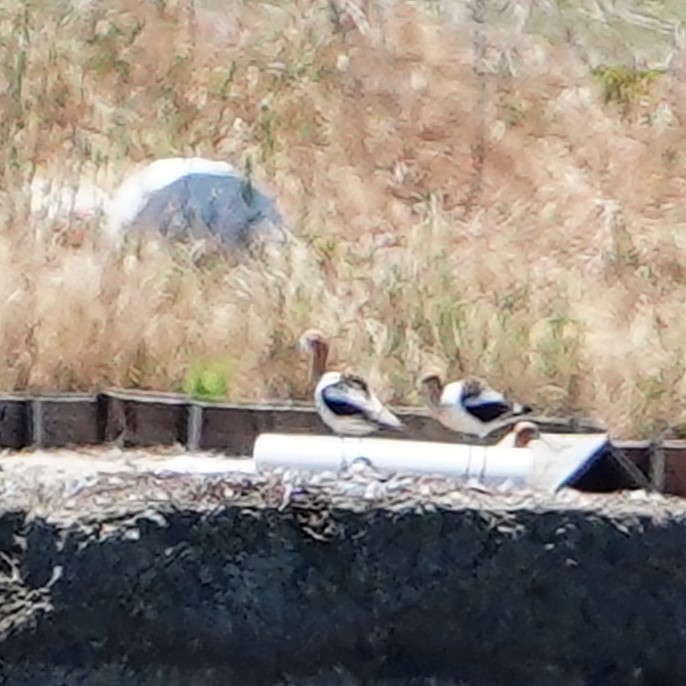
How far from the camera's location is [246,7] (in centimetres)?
1243

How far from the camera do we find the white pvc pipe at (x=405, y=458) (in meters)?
2.73

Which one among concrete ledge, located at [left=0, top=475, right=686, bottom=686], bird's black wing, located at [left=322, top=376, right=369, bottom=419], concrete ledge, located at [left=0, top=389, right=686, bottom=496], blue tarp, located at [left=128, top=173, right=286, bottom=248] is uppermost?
blue tarp, located at [left=128, top=173, right=286, bottom=248]

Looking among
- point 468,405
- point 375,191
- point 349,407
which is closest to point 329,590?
point 349,407

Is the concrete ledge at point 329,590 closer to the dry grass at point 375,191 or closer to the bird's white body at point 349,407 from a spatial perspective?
the bird's white body at point 349,407

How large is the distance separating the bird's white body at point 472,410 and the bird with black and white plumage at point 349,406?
17 cm

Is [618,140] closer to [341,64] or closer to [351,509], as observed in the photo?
[341,64]

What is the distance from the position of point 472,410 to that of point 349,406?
1.47 feet

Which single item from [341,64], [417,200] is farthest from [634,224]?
[341,64]

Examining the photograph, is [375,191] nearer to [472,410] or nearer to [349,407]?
[472,410]

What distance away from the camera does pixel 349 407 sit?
5.34 m

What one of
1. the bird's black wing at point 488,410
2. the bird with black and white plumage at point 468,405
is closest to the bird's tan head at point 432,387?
the bird with black and white plumage at point 468,405

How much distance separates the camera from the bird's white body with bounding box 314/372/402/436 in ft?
16.6

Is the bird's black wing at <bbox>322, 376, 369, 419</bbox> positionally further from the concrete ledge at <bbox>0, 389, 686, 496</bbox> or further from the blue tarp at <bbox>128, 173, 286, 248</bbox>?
the blue tarp at <bbox>128, 173, 286, 248</bbox>

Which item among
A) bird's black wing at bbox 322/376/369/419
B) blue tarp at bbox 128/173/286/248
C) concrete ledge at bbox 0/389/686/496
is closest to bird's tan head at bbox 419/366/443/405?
bird's black wing at bbox 322/376/369/419
